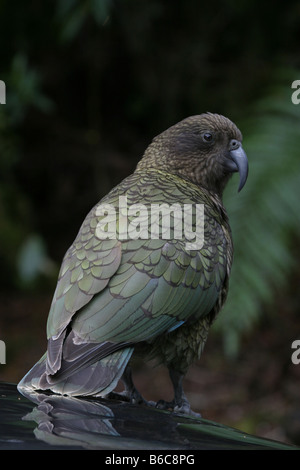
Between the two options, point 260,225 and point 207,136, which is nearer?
point 207,136

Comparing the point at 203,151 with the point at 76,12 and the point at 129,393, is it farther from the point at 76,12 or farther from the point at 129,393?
the point at 76,12

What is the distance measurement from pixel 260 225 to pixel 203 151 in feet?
8.87

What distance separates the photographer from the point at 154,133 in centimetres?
870

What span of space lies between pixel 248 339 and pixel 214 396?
0.97m

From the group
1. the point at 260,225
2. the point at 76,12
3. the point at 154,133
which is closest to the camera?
the point at 260,225

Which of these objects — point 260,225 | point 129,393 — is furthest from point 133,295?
point 260,225

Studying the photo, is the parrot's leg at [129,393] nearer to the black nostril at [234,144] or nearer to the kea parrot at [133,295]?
the kea parrot at [133,295]

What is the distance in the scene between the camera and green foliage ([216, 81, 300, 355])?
619cm

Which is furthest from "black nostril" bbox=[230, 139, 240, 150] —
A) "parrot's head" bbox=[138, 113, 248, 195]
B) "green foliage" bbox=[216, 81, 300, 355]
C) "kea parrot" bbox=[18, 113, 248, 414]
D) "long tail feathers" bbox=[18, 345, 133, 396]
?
"green foliage" bbox=[216, 81, 300, 355]

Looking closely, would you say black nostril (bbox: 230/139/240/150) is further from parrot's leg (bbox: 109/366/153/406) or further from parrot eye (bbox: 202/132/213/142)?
parrot's leg (bbox: 109/366/153/406)

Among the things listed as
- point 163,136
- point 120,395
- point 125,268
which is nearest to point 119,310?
point 125,268

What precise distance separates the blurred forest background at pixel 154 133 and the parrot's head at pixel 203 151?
2.54 metres

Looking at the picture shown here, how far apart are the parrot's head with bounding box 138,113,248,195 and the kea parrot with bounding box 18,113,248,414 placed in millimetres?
90

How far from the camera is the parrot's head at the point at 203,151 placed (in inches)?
150
